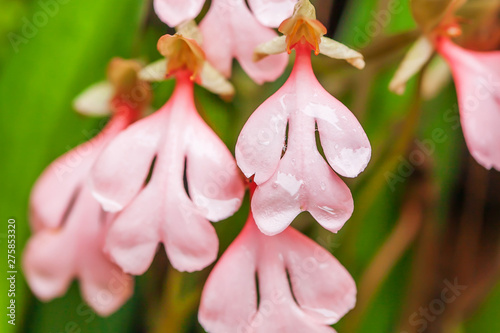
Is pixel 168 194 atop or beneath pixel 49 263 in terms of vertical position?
atop

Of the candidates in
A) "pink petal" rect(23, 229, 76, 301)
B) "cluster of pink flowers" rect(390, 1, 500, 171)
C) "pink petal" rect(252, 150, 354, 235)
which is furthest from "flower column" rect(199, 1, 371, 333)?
"pink petal" rect(23, 229, 76, 301)

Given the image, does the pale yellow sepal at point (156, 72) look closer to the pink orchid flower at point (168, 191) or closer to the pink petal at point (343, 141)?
the pink orchid flower at point (168, 191)

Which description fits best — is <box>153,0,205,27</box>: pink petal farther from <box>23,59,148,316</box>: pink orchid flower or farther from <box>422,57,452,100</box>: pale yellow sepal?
<box>422,57,452,100</box>: pale yellow sepal

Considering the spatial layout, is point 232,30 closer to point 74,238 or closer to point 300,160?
point 300,160

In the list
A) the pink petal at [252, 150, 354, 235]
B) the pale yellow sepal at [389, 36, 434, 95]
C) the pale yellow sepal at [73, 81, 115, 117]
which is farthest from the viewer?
the pale yellow sepal at [73, 81, 115, 117]

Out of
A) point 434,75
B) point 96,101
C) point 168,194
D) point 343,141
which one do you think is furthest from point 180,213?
point 434,75

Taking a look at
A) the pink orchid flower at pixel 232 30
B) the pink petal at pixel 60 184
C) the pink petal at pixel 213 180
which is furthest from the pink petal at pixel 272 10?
the pink petal at pixel 60 184
